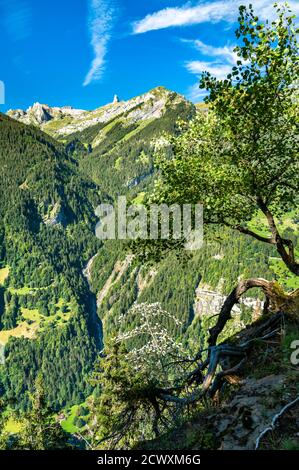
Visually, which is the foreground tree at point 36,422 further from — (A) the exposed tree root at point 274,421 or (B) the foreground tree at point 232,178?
(A) the exposed tree root at point 274,421

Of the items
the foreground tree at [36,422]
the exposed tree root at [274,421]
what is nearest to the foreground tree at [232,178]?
the exposed tree root at [274,421]

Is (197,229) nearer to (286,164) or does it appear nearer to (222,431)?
(286,164)

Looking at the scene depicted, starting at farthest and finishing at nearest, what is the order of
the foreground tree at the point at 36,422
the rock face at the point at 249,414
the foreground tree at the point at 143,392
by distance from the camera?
the foreground tree at the point at 36,422 < the foreground tree at the point at 143,392 < the rock face at the point at 249,414

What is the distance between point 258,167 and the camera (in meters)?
15.7

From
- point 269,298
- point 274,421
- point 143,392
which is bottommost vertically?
point 143,392

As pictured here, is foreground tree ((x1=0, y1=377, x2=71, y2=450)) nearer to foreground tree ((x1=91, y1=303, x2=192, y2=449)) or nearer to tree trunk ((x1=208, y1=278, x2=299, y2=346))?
foreground tree ((x1=91, y1=303, x2=192, y2=449))

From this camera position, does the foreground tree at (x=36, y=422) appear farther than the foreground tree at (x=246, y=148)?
Yes

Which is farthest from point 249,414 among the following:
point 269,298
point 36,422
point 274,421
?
point 36,422

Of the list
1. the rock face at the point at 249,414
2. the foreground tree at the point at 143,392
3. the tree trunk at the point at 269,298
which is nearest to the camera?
the rock face at the point at 249,414

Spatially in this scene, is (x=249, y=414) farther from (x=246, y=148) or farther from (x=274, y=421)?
(x=246, y=148)

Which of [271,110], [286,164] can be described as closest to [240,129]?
[271,110]

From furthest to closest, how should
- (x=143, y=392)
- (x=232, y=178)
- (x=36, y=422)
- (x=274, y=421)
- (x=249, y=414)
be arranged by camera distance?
(x=36, y=422)
(x=232, y=178)
(x=143, y=392)
(x=249, y=414)
(x=274, y=421)

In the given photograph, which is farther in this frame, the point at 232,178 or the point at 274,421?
the point at 232,178

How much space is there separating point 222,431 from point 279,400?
5.21 feet
